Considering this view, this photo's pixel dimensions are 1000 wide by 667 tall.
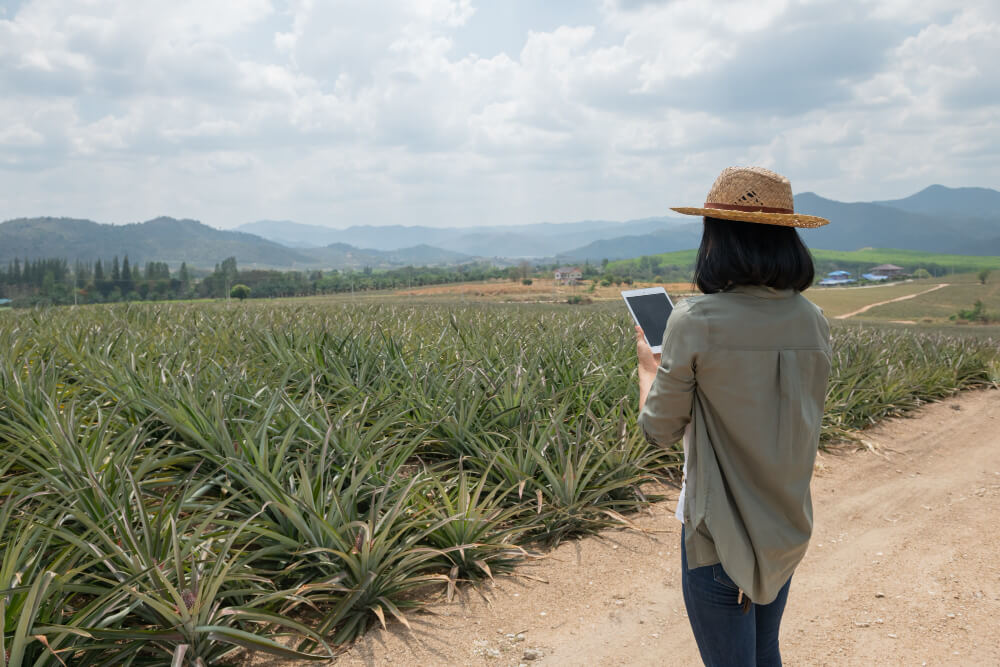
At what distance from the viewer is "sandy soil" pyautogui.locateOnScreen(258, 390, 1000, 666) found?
110 inches

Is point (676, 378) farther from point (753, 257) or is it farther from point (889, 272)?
point (889, 272)

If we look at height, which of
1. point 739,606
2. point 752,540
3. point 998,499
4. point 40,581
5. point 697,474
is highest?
point 697,474

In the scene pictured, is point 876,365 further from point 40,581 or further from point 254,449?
point 40,581

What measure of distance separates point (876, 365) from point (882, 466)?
3.00 meters

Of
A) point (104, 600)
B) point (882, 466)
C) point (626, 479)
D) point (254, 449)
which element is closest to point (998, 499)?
point (882, 466)

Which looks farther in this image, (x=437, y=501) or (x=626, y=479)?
(x=626, y=479)

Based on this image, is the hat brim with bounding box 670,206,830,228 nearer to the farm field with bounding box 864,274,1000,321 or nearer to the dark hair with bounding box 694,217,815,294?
the dark hair with bounding box 694,217,815,294

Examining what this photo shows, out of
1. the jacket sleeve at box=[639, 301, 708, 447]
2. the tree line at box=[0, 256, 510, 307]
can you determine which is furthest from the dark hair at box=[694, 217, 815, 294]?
the tree line at box=[0, 256, 510, 307]

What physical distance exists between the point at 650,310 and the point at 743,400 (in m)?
0.60

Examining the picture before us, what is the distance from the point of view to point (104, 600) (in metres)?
2.39

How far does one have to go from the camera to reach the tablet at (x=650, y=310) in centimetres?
200

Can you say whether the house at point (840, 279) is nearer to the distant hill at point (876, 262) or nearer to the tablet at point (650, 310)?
the distant hill at point (876, 262)

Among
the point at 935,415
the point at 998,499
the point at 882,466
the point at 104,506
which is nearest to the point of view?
the point at 104,506

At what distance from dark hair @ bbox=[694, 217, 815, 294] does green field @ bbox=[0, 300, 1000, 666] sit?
6.75ft
